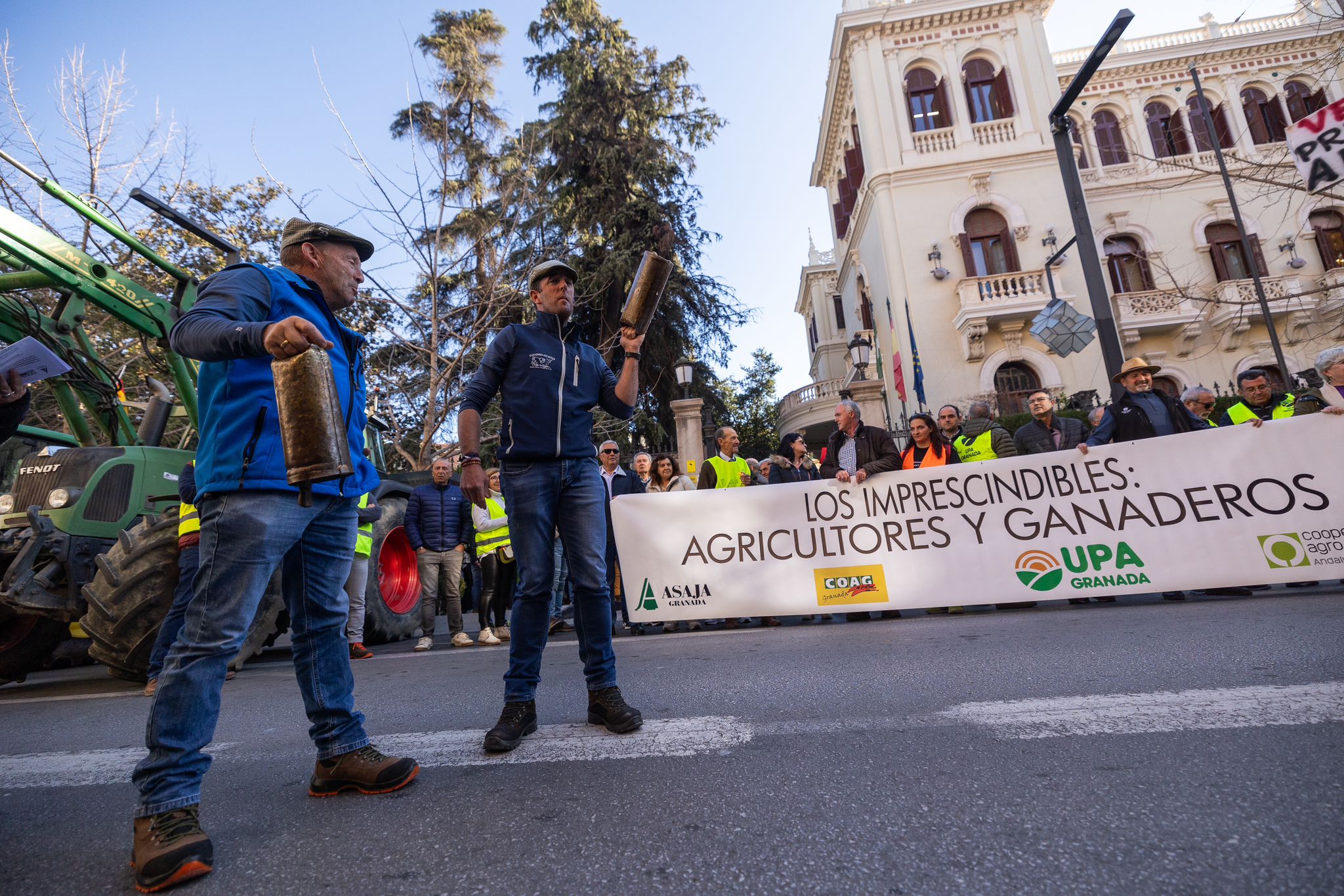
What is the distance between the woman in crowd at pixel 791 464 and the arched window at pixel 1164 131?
23.1 meters

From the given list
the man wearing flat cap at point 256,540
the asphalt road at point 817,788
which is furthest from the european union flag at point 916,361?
the man wearing flat cap at point 256,540

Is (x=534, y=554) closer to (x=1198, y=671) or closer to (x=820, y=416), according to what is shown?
(x=1198, y=671)

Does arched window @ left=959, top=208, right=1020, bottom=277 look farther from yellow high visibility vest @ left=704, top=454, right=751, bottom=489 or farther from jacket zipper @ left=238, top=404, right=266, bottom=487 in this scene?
jacket zipper @ left=238, top=404, right=266, bottom=487

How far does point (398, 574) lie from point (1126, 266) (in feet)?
79.5

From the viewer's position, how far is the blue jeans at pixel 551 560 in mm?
2877

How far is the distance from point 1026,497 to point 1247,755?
4393 mm

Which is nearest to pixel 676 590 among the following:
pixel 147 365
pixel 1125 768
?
pixel 1125 768

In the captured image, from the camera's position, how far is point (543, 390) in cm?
304

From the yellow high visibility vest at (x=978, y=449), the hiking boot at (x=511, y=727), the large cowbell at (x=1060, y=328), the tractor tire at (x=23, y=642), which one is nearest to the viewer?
the hiking boot at (x=511, y=727)

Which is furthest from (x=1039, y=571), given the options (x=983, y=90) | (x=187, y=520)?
(x=983, y=90)

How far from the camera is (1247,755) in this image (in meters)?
1.92

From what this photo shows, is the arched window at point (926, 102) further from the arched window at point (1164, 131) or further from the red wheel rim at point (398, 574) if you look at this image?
the red wheel rim at point (398, 574)

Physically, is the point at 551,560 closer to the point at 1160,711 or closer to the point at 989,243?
the point at 1160,711

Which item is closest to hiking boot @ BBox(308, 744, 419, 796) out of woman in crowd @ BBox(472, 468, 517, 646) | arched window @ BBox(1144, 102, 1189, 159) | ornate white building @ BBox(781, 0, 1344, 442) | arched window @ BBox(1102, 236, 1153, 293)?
woman in crowd @ BBox(472, 468, 517, 646)
